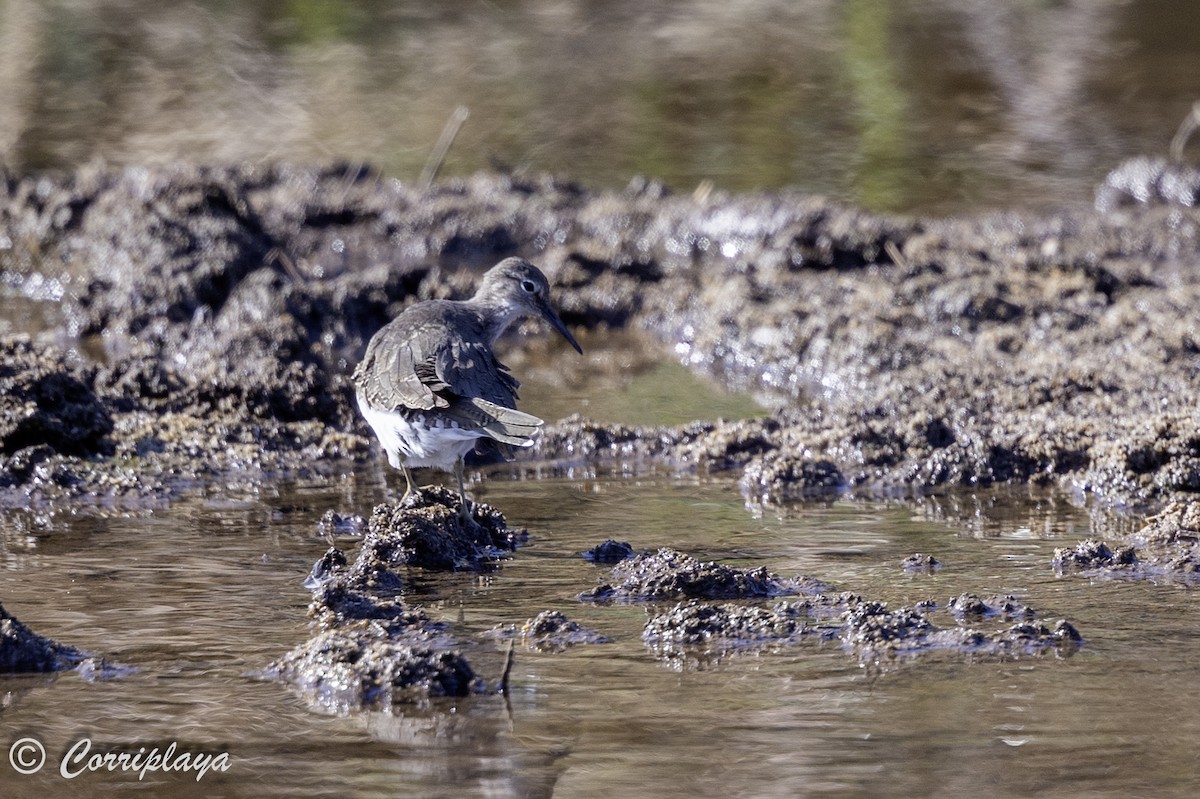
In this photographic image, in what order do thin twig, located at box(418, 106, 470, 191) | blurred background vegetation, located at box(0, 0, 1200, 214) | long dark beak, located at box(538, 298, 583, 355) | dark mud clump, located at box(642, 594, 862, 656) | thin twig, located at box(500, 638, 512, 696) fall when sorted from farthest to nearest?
1. blurred background vegetation, located at box(0, 0, 1200, 214)
2. thin twig, located at box(418, 106, 470, 191)
3. long dark beak, located at box(538, 298, 583, 355)
4. dark mud clump, located at box(642, 594, 862, 656)
5. thin twig, located at box(500, 638, 512, 696)

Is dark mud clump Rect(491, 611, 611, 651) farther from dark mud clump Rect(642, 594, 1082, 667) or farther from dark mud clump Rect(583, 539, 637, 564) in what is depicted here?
dark mud clump Rect(583, 539, 637, 564)

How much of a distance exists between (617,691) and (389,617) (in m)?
0.92

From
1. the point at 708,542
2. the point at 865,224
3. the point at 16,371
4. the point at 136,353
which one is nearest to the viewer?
the point at 708,542

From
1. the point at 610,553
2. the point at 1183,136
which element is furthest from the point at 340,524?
the point at 1183,136

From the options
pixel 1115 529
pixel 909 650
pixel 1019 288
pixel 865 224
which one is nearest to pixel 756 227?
pixel 865 224

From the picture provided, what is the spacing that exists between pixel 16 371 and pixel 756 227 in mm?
5660

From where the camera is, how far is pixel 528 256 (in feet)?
35.9

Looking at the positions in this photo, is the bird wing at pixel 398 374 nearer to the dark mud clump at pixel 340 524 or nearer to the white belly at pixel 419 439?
the white belly at pixel 419 439

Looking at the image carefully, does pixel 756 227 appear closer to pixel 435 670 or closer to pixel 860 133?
pixel 860 133

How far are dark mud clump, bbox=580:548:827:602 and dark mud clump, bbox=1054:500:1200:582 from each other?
0.89m

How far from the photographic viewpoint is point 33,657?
4.36 metres

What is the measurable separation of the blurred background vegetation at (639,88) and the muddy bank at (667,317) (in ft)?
3.98

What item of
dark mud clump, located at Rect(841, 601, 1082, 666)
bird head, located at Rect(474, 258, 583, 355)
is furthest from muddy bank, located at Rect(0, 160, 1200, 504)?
dark mud clump, located at Rect(841, 601, 1082, 666)

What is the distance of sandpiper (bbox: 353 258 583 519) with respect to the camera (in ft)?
18.2
